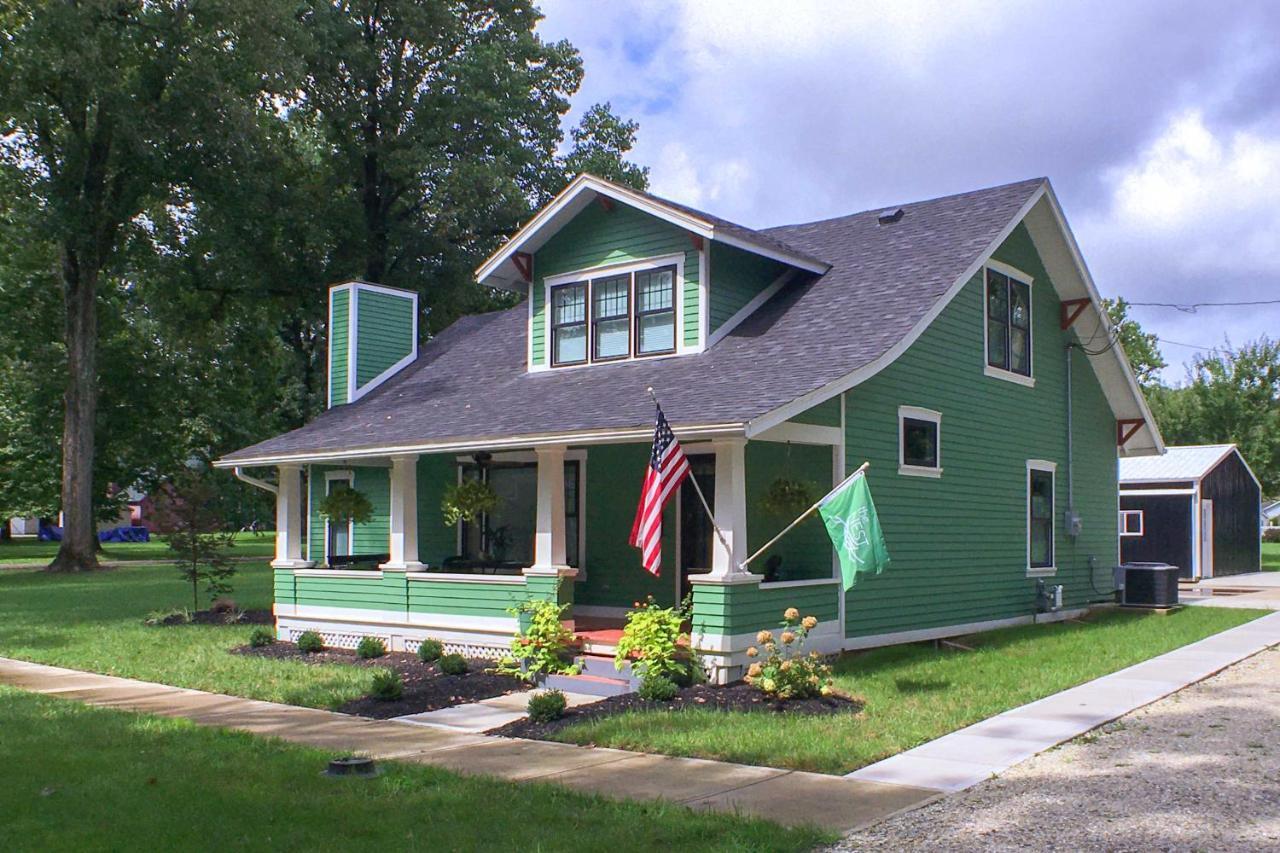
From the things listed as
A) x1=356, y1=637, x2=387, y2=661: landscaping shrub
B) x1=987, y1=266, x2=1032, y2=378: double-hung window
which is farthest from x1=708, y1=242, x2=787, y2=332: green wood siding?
x1=356, y1=637, x2=387, y2=661: landscaping shrub

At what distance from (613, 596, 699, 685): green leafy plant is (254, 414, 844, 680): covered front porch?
227 mm

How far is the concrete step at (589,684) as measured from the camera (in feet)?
39.2

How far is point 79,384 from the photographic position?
3222cm

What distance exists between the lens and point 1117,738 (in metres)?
9.23

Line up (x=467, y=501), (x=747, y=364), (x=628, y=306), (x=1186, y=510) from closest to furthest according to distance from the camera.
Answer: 1. (x=747, y=364)
2. (x=467, y=501)
3. (x=628, y=306)
4. (x=1186, y=510)

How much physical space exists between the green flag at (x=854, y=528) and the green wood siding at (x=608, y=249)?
4.25m

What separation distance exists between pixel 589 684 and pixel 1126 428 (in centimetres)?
1308

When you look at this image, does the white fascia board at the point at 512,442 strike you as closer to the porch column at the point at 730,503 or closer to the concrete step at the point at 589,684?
the porch column at the point at 730,503

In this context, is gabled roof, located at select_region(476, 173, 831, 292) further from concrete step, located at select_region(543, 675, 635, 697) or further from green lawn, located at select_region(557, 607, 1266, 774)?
concrete step, located at select_region(543, 675, 635, 697)

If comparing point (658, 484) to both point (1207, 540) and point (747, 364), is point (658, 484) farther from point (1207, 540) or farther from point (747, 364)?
point (1207, 540)

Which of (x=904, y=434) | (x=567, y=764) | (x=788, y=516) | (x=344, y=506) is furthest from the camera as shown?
(x=344, y=506)

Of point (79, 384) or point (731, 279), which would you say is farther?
Result: point (79, 384)

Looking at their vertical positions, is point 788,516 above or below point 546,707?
above

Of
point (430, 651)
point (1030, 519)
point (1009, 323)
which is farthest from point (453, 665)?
point (1009, 323)
